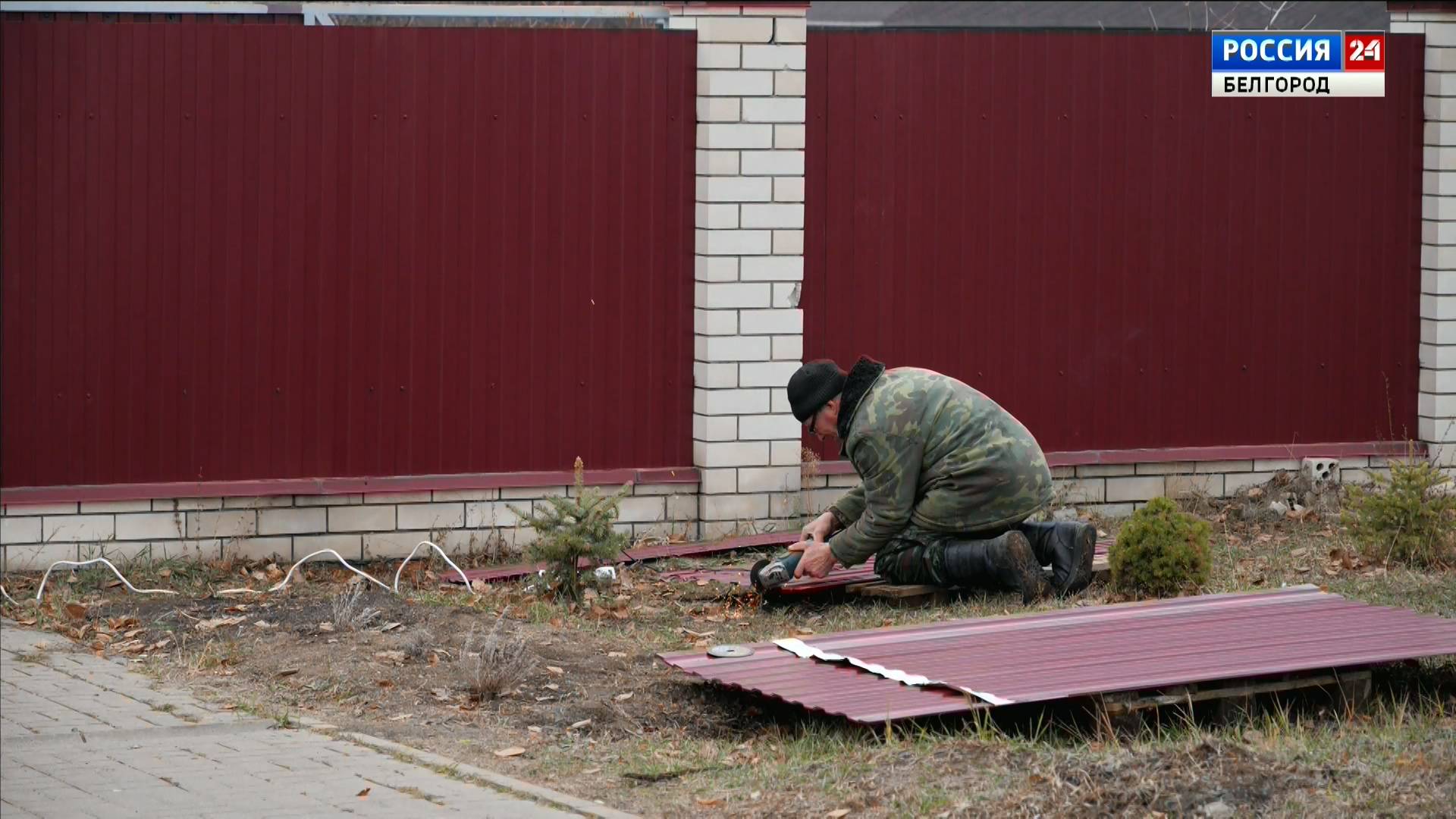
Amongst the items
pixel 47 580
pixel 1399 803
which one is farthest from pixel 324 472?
pixel 1399 803

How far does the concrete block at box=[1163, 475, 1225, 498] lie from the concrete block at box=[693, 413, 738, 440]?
2915 mm

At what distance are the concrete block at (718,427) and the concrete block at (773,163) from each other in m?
1.21

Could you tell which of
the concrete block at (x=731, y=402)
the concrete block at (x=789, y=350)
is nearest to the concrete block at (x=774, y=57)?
the concrete block at (x=789, y=350)

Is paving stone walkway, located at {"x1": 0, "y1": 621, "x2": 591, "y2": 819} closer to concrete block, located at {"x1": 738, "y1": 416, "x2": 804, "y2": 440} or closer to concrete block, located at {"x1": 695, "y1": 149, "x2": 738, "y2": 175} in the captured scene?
concrete block, located at {"x1": 738, "y1": 416, "x2": 804, "y2": 440}

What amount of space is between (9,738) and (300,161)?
4327 mm

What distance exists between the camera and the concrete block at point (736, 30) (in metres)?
10.8

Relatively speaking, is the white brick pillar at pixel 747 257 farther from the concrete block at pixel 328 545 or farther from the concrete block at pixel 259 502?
the concrete block at pixel 259 502

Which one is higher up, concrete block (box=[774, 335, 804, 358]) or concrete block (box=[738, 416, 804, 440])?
concrete block (box=[774, 335, 804, 358])

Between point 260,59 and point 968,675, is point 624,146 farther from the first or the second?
point 968,675

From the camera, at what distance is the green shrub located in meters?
8.94

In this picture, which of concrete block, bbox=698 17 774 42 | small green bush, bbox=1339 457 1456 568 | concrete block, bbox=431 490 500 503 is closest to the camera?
small green bush, bbox=1339 457 1456 568

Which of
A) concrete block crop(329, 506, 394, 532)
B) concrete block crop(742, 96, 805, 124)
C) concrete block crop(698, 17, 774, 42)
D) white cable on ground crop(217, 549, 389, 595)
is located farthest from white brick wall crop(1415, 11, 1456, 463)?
white cable on ground crop(217, 549, 389, 595)

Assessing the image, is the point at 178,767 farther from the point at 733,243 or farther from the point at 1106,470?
the point at 1106,470

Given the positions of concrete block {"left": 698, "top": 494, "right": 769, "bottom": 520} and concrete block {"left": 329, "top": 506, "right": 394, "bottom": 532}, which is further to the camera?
concrete block {"left": 698, "top": 494, "right": 769, "bottom": 520}
